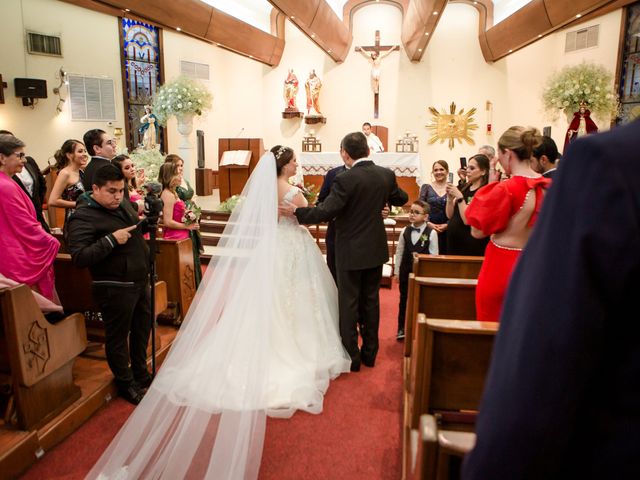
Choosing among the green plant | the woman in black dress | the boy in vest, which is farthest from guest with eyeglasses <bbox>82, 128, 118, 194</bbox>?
the green plant

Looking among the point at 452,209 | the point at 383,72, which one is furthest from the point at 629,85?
the point at 452,209

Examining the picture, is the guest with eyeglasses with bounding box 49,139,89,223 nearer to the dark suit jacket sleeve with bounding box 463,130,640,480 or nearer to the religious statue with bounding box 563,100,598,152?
the dark suit jacket sleeve with bounding box 463,130,640,480

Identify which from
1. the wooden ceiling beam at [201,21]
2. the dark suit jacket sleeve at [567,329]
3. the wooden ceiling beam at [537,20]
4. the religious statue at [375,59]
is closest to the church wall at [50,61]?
the wooden ceiling beam at [201,21]

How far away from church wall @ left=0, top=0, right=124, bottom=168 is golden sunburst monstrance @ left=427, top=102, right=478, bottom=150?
6877 mm

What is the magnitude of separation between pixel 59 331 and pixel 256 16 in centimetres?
1004

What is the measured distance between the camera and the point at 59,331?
2.68 meters

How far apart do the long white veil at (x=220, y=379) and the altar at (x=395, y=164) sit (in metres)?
5.43

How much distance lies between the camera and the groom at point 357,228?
11.1 feet

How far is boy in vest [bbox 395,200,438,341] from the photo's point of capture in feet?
12.9

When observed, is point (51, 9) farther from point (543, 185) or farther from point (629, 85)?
point (629, 85)

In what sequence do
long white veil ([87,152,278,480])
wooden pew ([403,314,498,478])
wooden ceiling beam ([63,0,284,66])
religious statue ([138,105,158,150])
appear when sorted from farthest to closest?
religious statue ([138,105,158,150])
wooden ceiling beam ([63,0,284,66])
long white veil ([87,152,278,480])
wooden pew ([403,314,498,478])

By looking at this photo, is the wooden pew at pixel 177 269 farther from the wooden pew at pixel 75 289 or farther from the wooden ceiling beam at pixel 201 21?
the wooden ceiling beam at pixel 201 21

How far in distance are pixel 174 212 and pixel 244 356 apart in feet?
6.31

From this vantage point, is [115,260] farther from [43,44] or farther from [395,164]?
[43,44]
